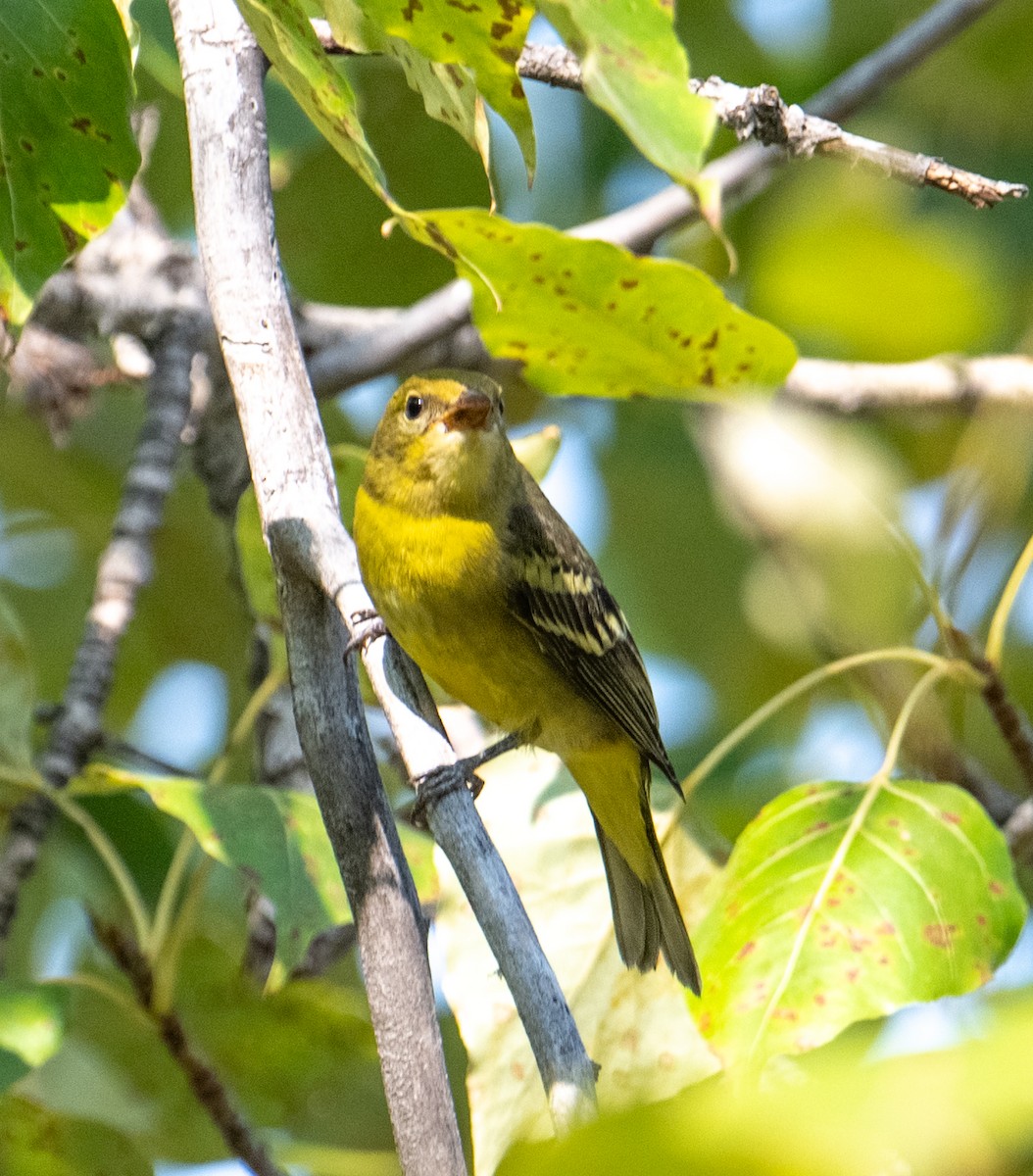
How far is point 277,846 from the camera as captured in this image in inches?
99.0

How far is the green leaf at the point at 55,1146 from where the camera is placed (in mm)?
2783

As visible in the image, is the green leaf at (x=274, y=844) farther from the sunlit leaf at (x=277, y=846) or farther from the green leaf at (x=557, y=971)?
the green leaf at (x=557, y=971)

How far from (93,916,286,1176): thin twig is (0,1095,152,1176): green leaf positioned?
18cm

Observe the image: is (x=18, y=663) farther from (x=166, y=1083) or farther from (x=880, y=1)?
(x=880, y=1)

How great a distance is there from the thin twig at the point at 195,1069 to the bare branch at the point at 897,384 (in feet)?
7.32

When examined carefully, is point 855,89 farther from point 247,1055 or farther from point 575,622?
point 247,1055

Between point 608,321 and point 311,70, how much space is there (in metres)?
0.98

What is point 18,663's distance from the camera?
315cm

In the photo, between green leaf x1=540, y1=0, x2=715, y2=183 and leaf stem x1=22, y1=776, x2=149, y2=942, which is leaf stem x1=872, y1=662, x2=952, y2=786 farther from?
green leaf x1=540, y1=0, x2=715, y2=183

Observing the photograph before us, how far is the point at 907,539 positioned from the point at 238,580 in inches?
81.0

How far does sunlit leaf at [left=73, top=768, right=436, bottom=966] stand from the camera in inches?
96.2

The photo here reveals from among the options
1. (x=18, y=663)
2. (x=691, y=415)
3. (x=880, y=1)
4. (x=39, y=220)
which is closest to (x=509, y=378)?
(x=691, y=415)

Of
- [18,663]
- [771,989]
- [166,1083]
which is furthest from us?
[166,1083]

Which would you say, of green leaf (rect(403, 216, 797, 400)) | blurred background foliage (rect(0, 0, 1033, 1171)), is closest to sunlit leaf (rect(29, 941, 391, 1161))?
blurred background foliage (rect(0, 0, 1033, 1171))
